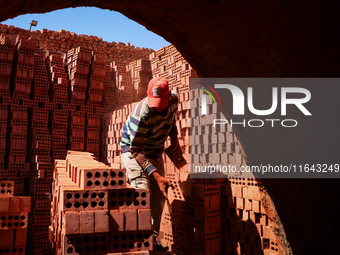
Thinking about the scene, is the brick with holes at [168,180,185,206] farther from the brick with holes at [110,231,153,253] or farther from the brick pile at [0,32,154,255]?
the brick pile at [0,32,154,255]

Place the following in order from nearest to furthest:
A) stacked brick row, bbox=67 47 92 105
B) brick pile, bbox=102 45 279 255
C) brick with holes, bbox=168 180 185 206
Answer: brick with holes, bbox=168 180 185 206 < brick pile, bbox=102 45 279 255 < stacked brick row, bbox=67 47 92 105

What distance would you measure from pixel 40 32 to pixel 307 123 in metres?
A: 14.0

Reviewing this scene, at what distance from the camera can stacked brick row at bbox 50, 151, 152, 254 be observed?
2.92m

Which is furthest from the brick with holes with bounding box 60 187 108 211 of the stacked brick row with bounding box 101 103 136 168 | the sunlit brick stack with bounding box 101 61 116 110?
the sunlit brick stack with bounding box 101 61 116 110

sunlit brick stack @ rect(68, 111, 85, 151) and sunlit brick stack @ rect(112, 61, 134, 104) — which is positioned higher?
sunlit brick stack @ rect(112, 61, 134, 104)

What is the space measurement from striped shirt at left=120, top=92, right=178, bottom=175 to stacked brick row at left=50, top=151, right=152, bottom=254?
0.76 m

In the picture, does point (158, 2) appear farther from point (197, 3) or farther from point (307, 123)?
point (307, 123)

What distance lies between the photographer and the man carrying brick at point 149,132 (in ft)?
12.9

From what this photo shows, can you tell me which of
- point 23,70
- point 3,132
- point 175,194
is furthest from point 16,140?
point 175,194

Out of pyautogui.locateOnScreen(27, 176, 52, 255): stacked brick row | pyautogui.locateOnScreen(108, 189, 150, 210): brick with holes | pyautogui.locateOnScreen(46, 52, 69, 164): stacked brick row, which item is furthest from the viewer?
pyautogui.locateOnScreen(46, 52, 69, 164): stacked brick row

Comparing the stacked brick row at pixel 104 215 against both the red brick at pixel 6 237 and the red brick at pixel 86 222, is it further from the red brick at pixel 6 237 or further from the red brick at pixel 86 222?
the red brick at pixel 6 237

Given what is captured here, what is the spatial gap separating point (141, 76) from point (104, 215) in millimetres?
8399

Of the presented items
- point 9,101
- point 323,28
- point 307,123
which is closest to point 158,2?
point 323,28

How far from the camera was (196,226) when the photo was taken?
15.3 feet
